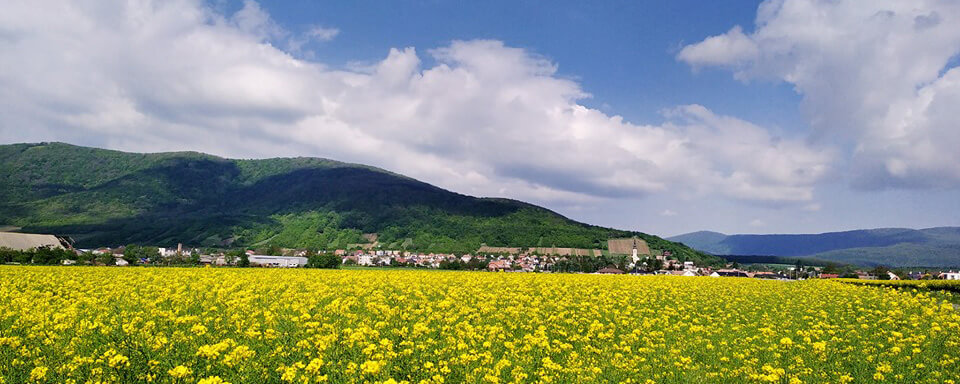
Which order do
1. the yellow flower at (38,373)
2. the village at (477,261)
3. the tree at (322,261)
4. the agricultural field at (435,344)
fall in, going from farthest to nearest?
1. the village at (477,261)
2. the tree at (322,261)
3. the agricultural field at (435,344)
4. the yellow flower at (38,373)

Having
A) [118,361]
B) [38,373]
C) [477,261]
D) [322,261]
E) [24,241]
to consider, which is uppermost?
[118,361]

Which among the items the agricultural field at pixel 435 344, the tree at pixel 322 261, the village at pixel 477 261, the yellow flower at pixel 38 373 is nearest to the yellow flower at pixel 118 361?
the agricultural field at pixel 435 344

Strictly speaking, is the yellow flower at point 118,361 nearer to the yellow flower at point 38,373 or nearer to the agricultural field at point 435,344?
the agricultural field at point 435,344


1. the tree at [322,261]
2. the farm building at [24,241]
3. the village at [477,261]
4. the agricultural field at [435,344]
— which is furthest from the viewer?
the farm building at [24,241]

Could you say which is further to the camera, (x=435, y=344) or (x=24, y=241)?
(x=24, y=241)

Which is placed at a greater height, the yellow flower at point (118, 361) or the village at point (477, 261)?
the yellow flower at point (118, 361)

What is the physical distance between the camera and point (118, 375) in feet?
30.4

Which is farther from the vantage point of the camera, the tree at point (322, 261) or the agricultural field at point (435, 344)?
the tree at point (322, 261)

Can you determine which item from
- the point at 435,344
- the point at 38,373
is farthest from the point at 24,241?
the point at 435,344

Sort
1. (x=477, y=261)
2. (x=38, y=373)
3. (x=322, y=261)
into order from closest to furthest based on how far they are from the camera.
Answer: (x=38, y=373)
(x=322, y=261)
(x=477, y=261)

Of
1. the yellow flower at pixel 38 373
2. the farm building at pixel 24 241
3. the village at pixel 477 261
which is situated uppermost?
the yellow flower at pixel 38 373

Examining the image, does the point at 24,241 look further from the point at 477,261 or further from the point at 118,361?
the point at 118,361

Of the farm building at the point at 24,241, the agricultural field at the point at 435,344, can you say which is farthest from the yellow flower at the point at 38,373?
the farm building at the point at 24,241

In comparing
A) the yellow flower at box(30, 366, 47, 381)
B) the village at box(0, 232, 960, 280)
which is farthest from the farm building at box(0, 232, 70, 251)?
the yellow flower at box(30, 366, 47, 381)
